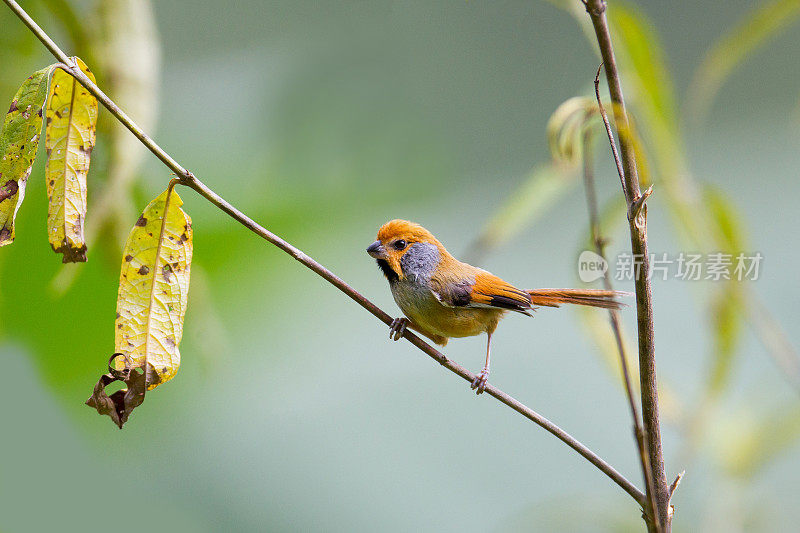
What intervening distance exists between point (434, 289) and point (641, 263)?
614 millimetres

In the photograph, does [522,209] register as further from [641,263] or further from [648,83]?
[641,263]

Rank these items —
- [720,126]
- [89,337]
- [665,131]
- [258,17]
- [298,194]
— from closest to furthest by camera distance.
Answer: [665,131], [89,337], [298,194], [258,17], [720,126]

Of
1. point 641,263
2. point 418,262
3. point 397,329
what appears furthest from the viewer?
point 418,262

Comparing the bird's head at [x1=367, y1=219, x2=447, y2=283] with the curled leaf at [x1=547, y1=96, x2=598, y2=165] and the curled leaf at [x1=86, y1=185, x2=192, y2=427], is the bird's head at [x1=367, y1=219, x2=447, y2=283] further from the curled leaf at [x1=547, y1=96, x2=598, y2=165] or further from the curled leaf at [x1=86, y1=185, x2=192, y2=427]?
the curled leaf at [x1=86, y1=185, x2=192, y2=427]

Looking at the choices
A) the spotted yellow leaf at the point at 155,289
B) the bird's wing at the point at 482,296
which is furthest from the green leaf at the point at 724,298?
the spotted yellow leaf at the point at 155,289

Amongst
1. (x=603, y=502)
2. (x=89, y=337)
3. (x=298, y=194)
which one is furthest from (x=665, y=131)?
(x=89, y=337)

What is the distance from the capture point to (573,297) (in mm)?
1198

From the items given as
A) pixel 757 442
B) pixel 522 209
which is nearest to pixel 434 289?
pixel 522 209

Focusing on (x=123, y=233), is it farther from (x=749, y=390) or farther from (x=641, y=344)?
(x=749, y=390)

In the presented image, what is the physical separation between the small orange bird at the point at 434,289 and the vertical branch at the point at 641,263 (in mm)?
534

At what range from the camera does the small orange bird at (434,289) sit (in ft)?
3.79

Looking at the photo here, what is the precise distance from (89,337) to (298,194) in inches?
30.8

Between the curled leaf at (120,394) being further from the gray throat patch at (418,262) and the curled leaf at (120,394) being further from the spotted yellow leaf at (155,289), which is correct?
the gray throat patch at (418,262)

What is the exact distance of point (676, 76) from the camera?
2639mm
